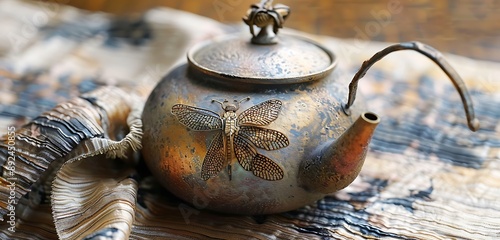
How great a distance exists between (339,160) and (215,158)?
8.7 inches

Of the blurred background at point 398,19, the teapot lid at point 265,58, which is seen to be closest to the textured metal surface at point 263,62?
the teapot lid at point 265,58

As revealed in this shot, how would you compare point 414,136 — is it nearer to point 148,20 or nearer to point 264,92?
point 264,92

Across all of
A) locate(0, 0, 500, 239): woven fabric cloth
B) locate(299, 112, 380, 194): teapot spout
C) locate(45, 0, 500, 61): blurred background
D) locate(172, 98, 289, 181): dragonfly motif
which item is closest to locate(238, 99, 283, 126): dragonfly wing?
locate(172, 98, 289, 181): dragonfly motif

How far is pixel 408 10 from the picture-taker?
1.90m

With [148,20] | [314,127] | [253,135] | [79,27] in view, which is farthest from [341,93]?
[79,27]

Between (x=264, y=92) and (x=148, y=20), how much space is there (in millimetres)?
1097

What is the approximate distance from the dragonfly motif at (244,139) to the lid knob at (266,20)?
0.58ft

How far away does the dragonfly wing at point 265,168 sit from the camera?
0.81 metres

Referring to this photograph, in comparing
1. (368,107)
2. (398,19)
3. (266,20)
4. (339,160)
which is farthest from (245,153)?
(398,19)

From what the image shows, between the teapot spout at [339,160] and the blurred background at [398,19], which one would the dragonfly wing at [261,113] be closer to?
the teapot spout at [339,160]

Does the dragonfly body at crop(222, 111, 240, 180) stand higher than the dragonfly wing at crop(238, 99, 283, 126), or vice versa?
the dragonfly wing at crop(238, 99, 283, 126)

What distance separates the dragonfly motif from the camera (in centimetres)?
81

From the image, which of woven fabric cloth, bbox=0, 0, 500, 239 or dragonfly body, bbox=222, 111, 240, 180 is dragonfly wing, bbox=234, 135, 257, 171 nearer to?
dragonfly body, bbox=222, 111, 240, 180

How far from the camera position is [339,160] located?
0.79 m
